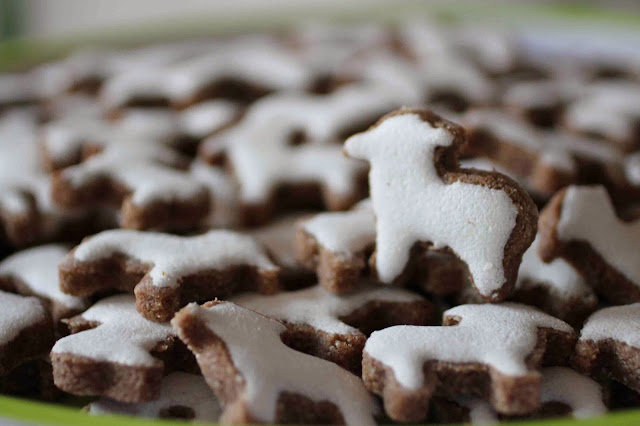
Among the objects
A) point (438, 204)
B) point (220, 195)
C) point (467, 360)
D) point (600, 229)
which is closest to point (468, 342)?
point (467, 360)

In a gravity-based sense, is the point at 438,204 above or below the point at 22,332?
above

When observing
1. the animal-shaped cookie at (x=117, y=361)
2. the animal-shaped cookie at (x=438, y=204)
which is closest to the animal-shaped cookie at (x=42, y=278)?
the animal-shaped cookie at (x=117, y=361)

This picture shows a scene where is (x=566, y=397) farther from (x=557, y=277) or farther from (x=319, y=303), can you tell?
(x=319, y=303)

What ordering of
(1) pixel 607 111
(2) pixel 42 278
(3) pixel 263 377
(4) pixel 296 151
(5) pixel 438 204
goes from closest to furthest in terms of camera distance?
(3) pixel 263 377 → (5) pixel 438 204 → (2) pixel 42 278 → (4) pixel 296 151 → (1) pixel 607 111

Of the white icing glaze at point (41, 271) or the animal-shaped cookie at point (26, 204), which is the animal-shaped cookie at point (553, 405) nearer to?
the white icing glaze at point (41, 271)

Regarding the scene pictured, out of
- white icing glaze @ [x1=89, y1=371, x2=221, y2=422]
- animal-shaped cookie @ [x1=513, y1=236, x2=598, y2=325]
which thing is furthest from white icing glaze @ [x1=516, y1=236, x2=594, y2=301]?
white icing glaze @ [x1=89, y1=371, x2=221, y2=422]

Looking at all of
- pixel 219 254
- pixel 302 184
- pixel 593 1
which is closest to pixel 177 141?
pixel 302 184
